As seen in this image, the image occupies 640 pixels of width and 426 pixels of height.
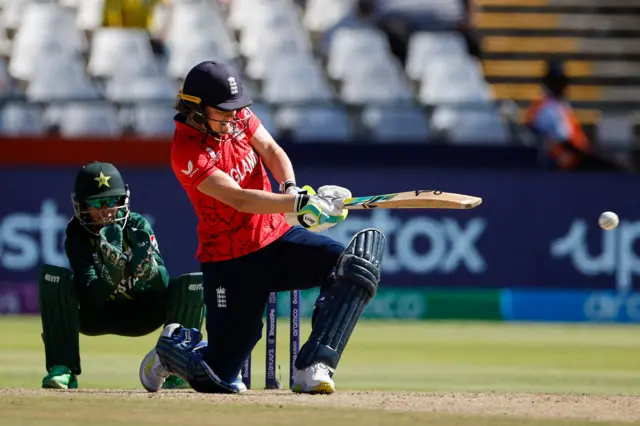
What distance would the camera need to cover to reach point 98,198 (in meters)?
6.73

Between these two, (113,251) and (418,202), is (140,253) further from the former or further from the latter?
(418,202)

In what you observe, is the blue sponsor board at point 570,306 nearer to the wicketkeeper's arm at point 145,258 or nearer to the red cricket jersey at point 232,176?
the wicketkeeper's arm at point 145,258

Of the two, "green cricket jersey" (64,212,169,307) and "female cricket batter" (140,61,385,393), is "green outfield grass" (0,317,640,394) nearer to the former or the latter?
"green cricket jersey" (64,212,169,307)

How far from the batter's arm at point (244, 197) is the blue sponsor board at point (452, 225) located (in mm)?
6653

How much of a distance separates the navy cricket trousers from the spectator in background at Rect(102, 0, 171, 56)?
9.33 metres

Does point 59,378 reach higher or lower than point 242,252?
lower

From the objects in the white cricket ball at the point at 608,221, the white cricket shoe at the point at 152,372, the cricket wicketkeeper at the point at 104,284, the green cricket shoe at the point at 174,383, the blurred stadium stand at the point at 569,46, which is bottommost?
the green cricket shoe at the point at 174,383

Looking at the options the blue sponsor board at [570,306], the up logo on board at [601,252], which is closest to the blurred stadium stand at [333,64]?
the up logo on board at [601,252]

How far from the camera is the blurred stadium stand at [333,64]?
13.1m

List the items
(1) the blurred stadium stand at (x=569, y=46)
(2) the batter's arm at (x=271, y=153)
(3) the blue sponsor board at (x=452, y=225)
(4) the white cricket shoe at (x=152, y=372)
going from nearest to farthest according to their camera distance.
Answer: (2) the batter's arm at (x=271, y=153) → (4) the white cricket shoe at (x=152, y=372) → (3) the blue sponsor board at (x=452, y=225) → (1) the blurred stadium stand at (x=569, y=46)

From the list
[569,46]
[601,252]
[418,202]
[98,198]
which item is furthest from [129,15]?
[418,202]

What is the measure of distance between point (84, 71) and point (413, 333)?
492cm

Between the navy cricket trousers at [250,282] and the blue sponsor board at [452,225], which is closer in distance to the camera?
the navy cricket trousers at [250,282]

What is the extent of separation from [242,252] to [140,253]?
621mm
